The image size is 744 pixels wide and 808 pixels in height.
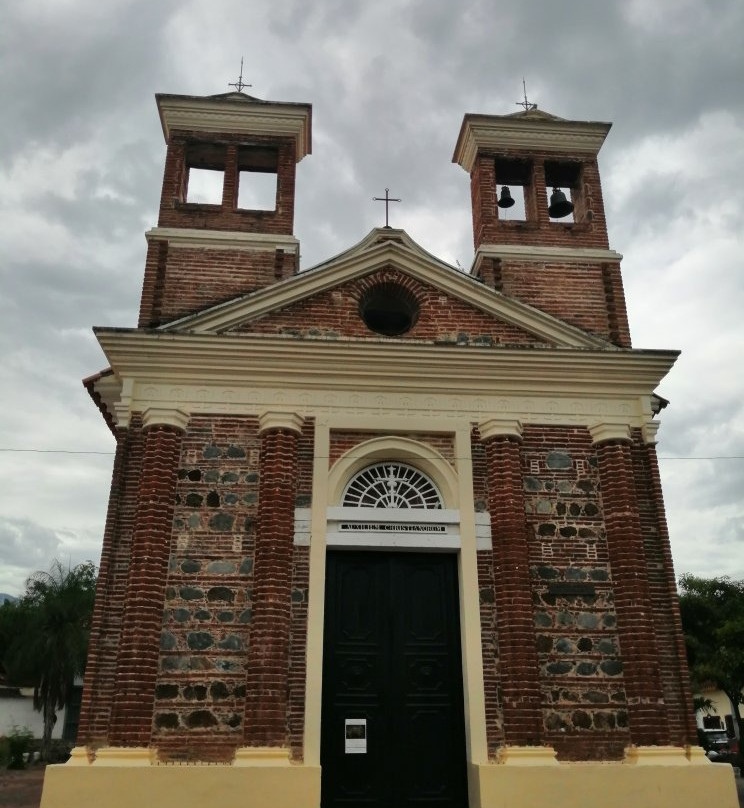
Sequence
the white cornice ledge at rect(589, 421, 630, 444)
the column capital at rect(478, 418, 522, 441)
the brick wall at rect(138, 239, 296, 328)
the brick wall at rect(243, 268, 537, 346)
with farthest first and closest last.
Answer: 1. the brick wall at rect(138, 239, 296, 328)
2. the brick wall at rect(243, 268, 537, 346)
3. the white cornice ledge at rect(589, 421, 630, 444)
4. the column capital at rect(478, 418, 522, 441)

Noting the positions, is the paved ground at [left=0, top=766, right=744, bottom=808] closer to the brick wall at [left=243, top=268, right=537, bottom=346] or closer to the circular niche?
the brick wall at [left=243, top=268, right=537, bottom=346]

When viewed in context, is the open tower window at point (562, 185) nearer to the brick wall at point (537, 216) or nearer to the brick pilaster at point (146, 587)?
the brick wall at point (537, 216)

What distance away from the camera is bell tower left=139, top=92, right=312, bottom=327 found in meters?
12.2

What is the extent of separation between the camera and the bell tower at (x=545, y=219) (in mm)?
12703

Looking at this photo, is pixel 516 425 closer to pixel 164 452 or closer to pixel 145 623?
pixel 164 452

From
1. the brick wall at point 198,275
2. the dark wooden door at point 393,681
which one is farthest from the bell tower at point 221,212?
the dark wooden door at point 393,681

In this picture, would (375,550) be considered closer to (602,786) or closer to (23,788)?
(602,786)

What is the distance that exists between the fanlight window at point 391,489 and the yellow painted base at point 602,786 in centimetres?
347

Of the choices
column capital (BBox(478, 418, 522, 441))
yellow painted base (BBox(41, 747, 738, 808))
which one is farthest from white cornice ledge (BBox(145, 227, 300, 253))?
yellow painted base (BBox(41, 747, 738, 808))

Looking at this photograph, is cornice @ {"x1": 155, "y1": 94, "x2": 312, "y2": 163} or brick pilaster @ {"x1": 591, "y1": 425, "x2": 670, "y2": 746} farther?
cornice @ {"x1": 155, "y1": 94, "x2": 312, "y2": 163}

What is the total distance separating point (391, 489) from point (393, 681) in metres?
2.56

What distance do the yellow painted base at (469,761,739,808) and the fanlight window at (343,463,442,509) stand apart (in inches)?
137

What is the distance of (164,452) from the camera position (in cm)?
1048

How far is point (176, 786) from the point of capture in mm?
8797
